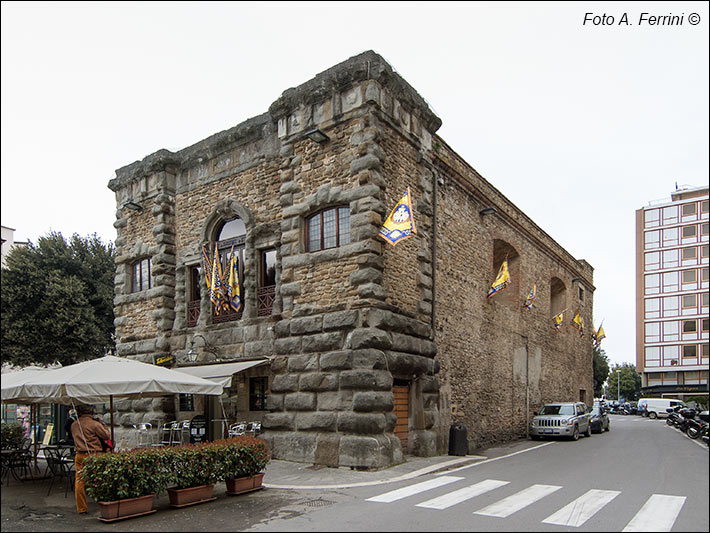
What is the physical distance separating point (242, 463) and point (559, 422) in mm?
15080

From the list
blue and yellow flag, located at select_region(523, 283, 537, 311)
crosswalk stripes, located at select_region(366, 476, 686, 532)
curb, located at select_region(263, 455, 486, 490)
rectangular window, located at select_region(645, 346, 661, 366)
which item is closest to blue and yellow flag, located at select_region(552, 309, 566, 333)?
blue and yellow flag, located at select_region(523, 283, 537, 311)

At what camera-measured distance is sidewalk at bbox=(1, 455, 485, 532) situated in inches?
310

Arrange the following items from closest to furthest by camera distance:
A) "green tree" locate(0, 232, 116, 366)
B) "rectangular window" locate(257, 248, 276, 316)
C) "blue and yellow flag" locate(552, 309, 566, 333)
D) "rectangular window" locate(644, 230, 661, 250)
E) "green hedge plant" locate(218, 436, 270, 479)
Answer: "green hedge plant" locate(218, 436, 270, 479)
"rectangular window" locate(257, 248, 276, 316)
"green tree" locate(0, 232, 116, 366)
"blue and yellow flag" locate(552, 309, 566, 333)
"rectangular window" locate(644, 230, 661, 250)

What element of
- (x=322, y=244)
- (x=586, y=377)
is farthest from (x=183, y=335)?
(x=586, y=377)

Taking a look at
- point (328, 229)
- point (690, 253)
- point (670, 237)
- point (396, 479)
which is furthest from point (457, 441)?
point (670, 237)

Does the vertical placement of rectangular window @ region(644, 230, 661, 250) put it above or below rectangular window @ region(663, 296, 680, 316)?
above

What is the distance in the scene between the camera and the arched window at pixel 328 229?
13.7 m

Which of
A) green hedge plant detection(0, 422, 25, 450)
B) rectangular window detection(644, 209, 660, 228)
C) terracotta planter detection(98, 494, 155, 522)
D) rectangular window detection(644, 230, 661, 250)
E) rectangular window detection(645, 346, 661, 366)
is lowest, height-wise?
rectangular window detection(645, 346, 661, 366)

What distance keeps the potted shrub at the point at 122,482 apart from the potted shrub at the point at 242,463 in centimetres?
124

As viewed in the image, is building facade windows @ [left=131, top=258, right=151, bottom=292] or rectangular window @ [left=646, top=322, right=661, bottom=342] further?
rectangular window @ [left=646, top=322, right=661, bottom=342]

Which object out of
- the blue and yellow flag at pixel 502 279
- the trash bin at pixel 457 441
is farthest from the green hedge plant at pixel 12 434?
the blue and yellow flag at pixel 502 279

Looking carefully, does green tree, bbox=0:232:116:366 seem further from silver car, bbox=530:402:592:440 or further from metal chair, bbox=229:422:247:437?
silver car, bbox=530:402:592:440

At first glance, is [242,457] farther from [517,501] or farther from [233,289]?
[233,289]

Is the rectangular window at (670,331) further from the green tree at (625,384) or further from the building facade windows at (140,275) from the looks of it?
the building facade windows at (140,275)
